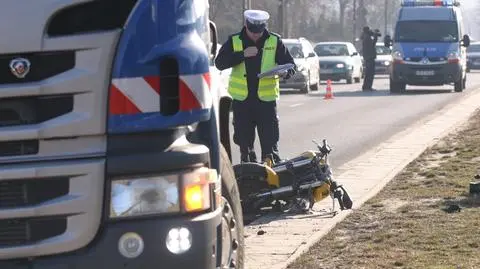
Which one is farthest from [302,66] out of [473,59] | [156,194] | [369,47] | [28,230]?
[473,59]

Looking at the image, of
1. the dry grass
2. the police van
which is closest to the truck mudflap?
the dry grass

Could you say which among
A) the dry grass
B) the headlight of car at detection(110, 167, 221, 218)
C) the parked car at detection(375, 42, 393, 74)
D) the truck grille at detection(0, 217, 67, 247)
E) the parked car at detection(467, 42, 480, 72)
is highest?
the headlight of car at detection(110, 167, 221, 218)

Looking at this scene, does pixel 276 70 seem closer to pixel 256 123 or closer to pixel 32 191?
pixel 256 123

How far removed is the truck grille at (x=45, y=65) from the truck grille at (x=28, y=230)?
548mm

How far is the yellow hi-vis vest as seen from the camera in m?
11.0

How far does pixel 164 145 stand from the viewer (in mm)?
4520

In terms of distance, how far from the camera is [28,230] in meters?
4.45

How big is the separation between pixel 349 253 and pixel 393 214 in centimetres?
177

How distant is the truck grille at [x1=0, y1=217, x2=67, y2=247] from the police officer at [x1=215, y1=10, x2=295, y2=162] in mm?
6430

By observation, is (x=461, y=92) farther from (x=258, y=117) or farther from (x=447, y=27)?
(x=258, y=117)

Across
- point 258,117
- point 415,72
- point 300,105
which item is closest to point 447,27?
point 415,72

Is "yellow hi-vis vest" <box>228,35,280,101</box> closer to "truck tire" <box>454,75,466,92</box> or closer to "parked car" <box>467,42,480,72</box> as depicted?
"truck tire" <box>454,75,466,92</box>

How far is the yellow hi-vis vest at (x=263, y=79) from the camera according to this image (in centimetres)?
1100

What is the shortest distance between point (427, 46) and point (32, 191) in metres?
30.9
